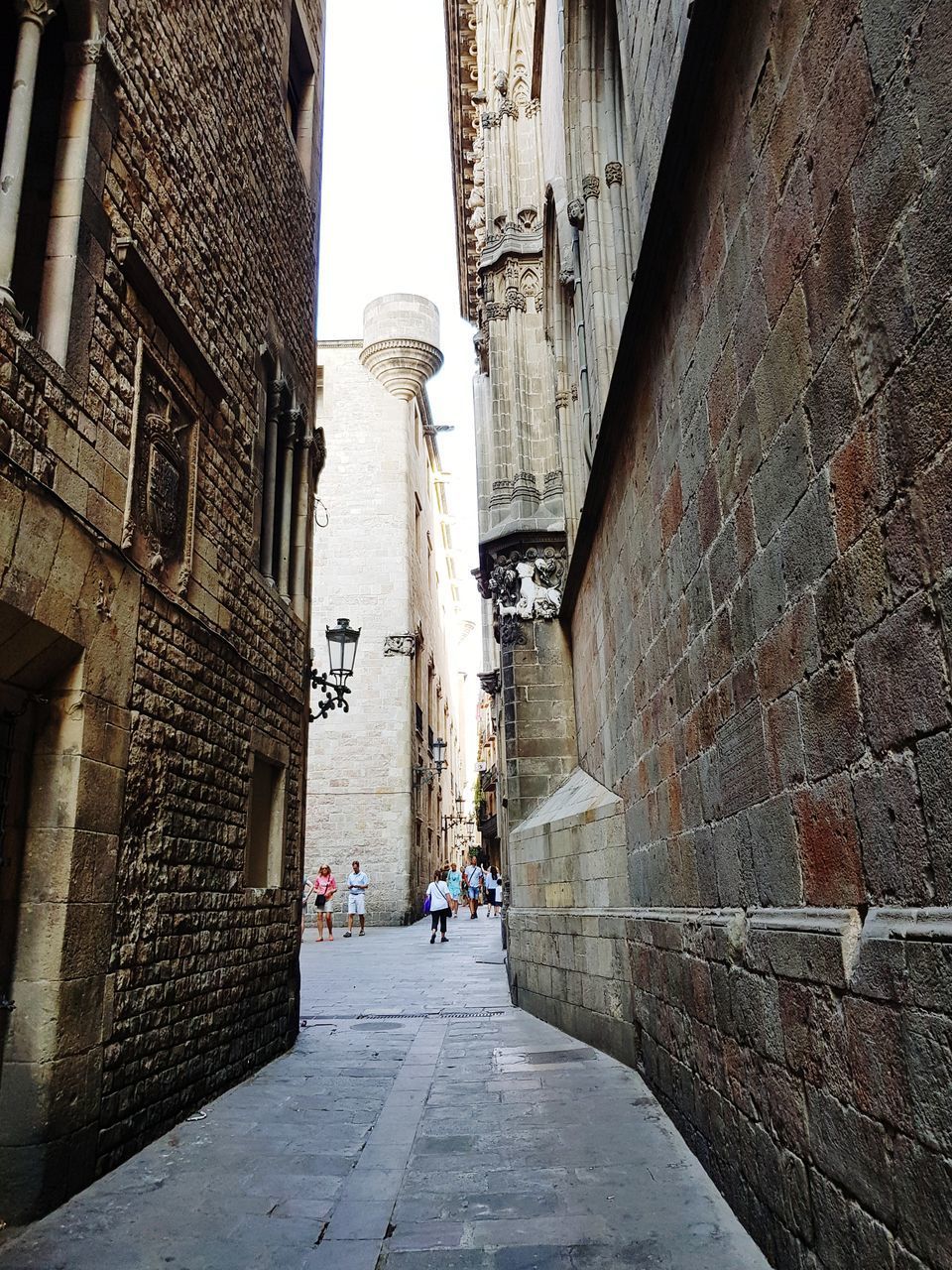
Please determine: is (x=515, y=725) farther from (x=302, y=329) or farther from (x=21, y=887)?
(x=21, y=887)

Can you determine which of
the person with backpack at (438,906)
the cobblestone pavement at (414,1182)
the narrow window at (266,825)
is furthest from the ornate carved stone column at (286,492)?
the person with backpack at (438,906)

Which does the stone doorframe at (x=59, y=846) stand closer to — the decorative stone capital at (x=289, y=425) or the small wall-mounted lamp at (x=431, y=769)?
the decorative stone capital at (x=289, y=425)

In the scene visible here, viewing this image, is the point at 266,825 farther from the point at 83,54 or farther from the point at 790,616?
the point at 790,616

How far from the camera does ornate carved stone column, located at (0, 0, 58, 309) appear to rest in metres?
4.14

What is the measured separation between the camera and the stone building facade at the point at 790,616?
6.32 ft

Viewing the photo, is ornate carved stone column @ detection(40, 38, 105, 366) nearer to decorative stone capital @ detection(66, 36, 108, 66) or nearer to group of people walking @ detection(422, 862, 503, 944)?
decorative stone capital @ detection(66, 36, 108, 66)

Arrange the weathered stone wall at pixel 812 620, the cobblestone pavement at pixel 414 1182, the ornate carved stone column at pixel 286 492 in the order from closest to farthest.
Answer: the weathered stone wall at pixel 812 620, the cobblestone pavement at pixel 414 1182, the ornate carved stone column at pixel 286 492

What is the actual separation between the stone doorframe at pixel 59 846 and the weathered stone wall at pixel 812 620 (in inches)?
105

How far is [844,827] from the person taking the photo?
2.39m

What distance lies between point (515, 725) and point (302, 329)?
203 inches

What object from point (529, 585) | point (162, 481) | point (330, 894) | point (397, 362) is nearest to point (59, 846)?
point (162, 481)

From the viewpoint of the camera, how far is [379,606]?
25172 millimetres

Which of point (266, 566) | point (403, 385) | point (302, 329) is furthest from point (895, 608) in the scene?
point (403, 385)

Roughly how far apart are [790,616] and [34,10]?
180 inches
